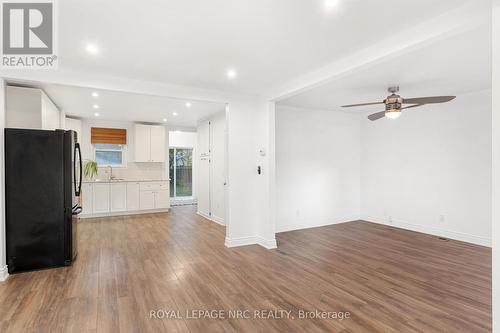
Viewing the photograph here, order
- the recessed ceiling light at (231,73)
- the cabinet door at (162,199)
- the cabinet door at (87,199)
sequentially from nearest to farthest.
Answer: the recessed ceiling light at (231,73) → the cabinet door at (87,199) → the cabinet door at (162,199)

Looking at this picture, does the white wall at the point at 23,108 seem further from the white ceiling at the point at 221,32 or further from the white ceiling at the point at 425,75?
the white ceiling at the point at 425,75

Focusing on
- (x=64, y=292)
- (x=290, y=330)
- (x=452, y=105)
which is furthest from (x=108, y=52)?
(x=452, y=105)

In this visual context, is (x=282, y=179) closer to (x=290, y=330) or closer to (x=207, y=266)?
(x=207, y=266)

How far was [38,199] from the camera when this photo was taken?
354 centimetres

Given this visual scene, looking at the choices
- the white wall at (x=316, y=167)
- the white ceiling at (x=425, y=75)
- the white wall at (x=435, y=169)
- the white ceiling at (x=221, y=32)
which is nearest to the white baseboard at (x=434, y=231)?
the white wall at (x=435, y=169)

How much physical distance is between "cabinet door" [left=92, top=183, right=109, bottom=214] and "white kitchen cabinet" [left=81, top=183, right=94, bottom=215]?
0.07 metres

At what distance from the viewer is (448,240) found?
4.90 metres

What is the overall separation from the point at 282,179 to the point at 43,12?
447cm

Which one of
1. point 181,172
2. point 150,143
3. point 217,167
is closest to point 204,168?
point 217,167

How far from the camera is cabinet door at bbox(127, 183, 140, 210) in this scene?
23.6 feet

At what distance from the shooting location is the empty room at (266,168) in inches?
91.2

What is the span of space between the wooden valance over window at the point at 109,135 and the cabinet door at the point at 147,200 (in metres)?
1.58

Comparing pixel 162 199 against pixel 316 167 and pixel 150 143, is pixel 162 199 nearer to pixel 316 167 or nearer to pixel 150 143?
pixel 150 143

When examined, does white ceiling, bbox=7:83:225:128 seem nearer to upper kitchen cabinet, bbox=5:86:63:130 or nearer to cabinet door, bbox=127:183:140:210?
upper kitchen cabinet, bbox=5:86:63:130
